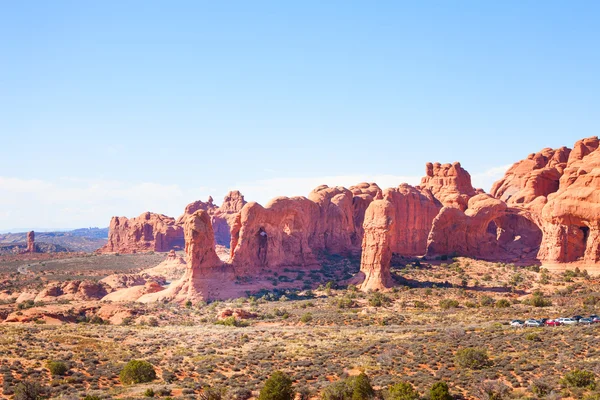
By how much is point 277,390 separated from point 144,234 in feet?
311

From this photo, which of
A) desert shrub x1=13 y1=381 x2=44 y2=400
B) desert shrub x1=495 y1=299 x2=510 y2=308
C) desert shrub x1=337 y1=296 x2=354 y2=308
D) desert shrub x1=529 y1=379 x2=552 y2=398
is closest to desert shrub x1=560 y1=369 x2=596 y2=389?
desert shrub x1=529 y1=379 x2=552 y2=398

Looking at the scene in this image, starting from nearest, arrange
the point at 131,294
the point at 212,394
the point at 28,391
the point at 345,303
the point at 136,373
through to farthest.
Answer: the point at 28,391 → the point at 212,394 → the point at 136,373 → the point at 345,303 → the point at 131,294

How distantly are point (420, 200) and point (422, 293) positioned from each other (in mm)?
25042

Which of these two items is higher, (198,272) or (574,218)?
(574,218)

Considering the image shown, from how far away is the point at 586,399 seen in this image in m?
19.3

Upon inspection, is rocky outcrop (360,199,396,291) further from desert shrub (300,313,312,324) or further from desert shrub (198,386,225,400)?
desert shrub (198,386,225,400)

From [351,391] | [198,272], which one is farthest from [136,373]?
[198,272]

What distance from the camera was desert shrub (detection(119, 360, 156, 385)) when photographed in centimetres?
2559

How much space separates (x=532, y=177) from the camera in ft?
233

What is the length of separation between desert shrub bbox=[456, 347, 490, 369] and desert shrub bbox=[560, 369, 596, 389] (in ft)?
13.0

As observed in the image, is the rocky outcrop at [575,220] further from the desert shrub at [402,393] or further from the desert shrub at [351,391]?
the desert shrub at [351,391]

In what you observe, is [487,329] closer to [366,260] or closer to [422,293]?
[422,293]

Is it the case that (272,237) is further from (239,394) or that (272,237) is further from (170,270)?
(239,394)

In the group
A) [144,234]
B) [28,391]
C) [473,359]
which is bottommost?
[28,391]
